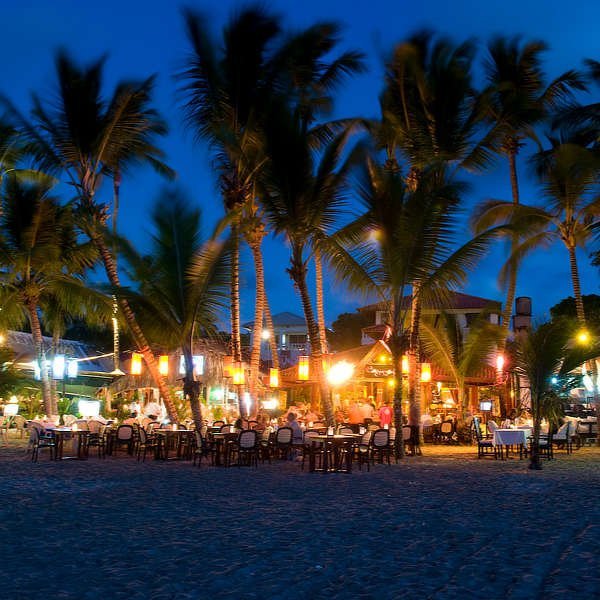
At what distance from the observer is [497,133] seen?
18.3 meters

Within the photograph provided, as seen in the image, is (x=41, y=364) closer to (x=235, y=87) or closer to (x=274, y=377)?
(x=274, y=377)

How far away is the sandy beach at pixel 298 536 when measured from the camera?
17.4 ft

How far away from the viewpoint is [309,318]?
56.8 ft

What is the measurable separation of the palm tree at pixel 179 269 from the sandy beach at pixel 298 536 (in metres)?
4.17

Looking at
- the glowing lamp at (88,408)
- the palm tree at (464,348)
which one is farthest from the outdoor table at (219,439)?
the palm tree at (464,348)

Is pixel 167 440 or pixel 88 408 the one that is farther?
pixel 88 408

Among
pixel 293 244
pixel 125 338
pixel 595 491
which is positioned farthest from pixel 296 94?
pixel 125 338

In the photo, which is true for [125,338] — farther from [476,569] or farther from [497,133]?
[476,569]

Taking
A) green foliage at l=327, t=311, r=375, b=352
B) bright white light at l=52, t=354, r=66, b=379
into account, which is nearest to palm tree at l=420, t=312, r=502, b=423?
bright white light at l=52, t=354, r=66, b=379

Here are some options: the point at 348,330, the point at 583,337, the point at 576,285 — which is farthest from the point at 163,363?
the point at 348,330

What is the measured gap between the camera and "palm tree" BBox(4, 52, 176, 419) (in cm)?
1769

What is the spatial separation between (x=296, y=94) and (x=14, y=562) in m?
16.4

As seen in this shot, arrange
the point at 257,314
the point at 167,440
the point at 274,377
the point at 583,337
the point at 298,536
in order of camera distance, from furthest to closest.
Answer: the point at 274,377 → the point at 257,314 → the point at 583,337 → the point at 167,440 → the point at 298,536

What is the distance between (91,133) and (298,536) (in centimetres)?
1347
